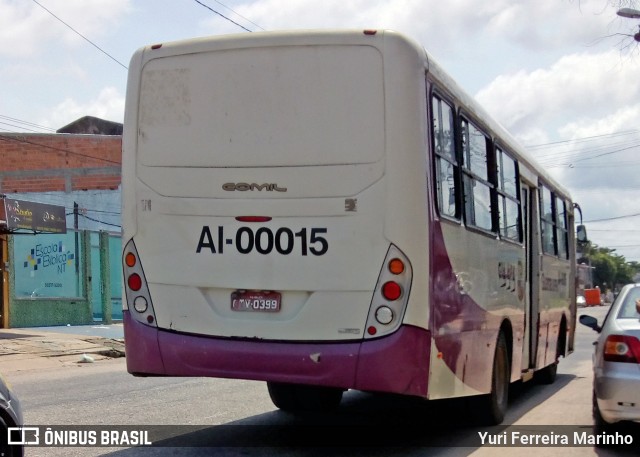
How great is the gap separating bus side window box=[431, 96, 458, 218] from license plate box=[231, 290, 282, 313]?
1472 millimetres

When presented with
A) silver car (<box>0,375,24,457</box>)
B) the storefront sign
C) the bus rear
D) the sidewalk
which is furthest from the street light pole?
the storefront sign

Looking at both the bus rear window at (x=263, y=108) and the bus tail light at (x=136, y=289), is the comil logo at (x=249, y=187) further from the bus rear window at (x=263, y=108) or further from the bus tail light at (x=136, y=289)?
the bus tail light at (x=136, y=289)

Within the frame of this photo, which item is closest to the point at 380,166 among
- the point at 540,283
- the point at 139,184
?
the point at 139,184

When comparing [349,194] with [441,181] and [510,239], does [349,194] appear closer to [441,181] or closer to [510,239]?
[441,181]

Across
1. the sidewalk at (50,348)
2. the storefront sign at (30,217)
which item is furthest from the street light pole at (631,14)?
the storefront sign at (30,217)

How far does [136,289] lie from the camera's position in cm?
699

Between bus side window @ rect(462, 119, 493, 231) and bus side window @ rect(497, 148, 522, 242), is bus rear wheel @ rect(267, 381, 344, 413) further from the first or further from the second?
bus side window @ rect(497, 148, 522, 242)

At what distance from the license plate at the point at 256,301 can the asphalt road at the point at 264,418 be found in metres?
1.33

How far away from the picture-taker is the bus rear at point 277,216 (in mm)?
6328

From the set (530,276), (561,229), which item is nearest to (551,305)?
(561,229)

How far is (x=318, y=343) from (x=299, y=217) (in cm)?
95

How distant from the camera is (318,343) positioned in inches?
251

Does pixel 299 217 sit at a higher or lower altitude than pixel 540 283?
higher

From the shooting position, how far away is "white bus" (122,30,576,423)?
6.34 meters
